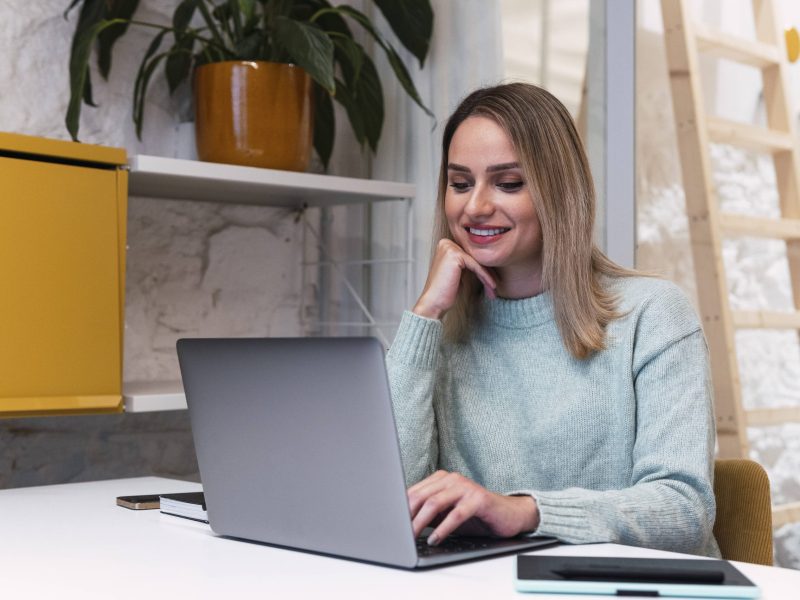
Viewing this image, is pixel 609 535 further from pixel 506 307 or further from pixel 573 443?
pixel 506 307

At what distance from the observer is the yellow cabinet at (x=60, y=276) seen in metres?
1.95

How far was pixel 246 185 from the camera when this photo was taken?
2.42m

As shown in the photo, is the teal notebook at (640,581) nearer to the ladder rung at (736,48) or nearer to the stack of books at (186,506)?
the stack of books at (186,506)

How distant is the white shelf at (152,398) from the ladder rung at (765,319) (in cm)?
120

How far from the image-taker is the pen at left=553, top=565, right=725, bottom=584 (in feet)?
3.24

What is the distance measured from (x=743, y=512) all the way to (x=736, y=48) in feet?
4.00

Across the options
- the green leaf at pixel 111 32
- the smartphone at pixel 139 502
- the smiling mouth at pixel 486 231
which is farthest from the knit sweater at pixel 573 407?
the green leaf at pixel 111 32

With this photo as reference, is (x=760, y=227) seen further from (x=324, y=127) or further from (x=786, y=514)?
(x=324, y=127)

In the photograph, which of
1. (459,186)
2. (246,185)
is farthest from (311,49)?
(459,186)

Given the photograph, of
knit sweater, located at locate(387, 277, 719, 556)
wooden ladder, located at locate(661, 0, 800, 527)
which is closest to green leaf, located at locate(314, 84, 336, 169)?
wooden ladder, located at locate(661, 0, 800, 527)

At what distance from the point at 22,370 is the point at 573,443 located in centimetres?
102

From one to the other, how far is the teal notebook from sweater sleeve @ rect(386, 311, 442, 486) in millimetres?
597

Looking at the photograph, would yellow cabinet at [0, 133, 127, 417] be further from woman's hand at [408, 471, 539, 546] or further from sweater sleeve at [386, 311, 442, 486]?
woman's hand at [408, 471, 539, 546]

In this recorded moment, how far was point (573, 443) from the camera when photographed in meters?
1.59
